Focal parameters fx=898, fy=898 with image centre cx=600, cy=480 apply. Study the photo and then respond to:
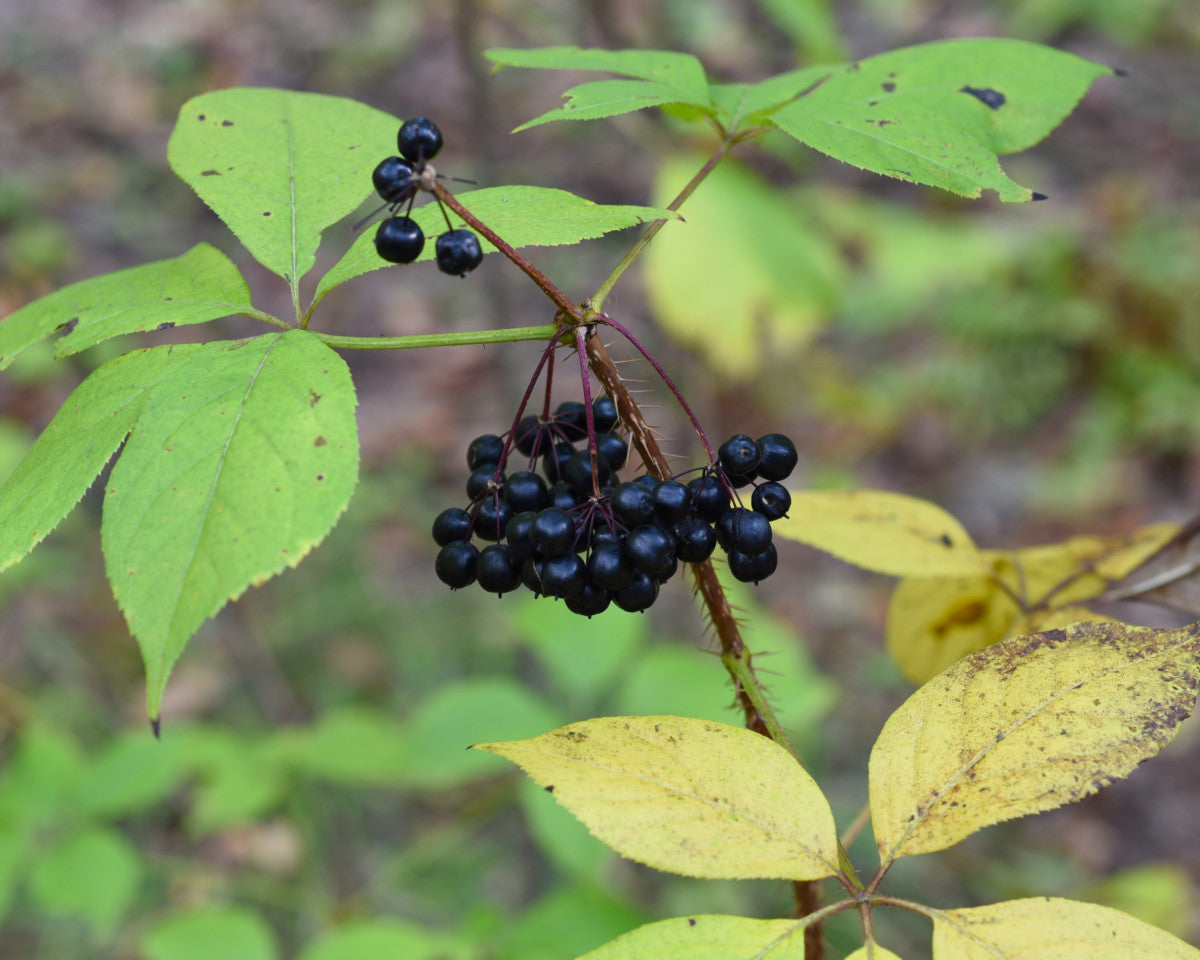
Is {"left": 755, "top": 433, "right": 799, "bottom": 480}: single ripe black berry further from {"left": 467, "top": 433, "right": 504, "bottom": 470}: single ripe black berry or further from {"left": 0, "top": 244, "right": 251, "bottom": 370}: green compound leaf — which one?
{"left": 0, "top": 244, "right": 251, "bottom": 370}: green compound leaf

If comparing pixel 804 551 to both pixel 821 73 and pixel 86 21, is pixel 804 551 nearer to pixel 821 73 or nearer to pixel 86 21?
pixel 821 73

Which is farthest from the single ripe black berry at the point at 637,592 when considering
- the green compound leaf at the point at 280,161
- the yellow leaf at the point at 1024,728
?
the green compound leaf at the point at 280,161

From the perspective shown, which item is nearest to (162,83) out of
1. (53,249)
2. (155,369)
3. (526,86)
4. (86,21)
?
(86,21)

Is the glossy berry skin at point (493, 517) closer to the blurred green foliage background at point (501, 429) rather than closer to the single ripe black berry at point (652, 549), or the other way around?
the single ripe black berry at point (652, 549)

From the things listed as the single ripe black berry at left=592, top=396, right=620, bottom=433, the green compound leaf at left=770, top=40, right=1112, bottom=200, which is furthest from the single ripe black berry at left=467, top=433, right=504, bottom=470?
the green compound leaf at left=770, top=40, right=1112, bottom=200

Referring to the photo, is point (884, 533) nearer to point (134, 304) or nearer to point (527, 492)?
point (527, 492)

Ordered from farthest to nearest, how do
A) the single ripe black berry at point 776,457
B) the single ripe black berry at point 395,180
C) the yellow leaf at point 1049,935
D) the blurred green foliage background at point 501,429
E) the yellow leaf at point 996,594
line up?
1. the blurred green foliage background at point 501,429
2. the yellow leaf at point 996,594
3. the single ripe black berry at point 776,457
4. the single ripe black berry at point 395,180
5. the yellow leaf at point 1049,935
